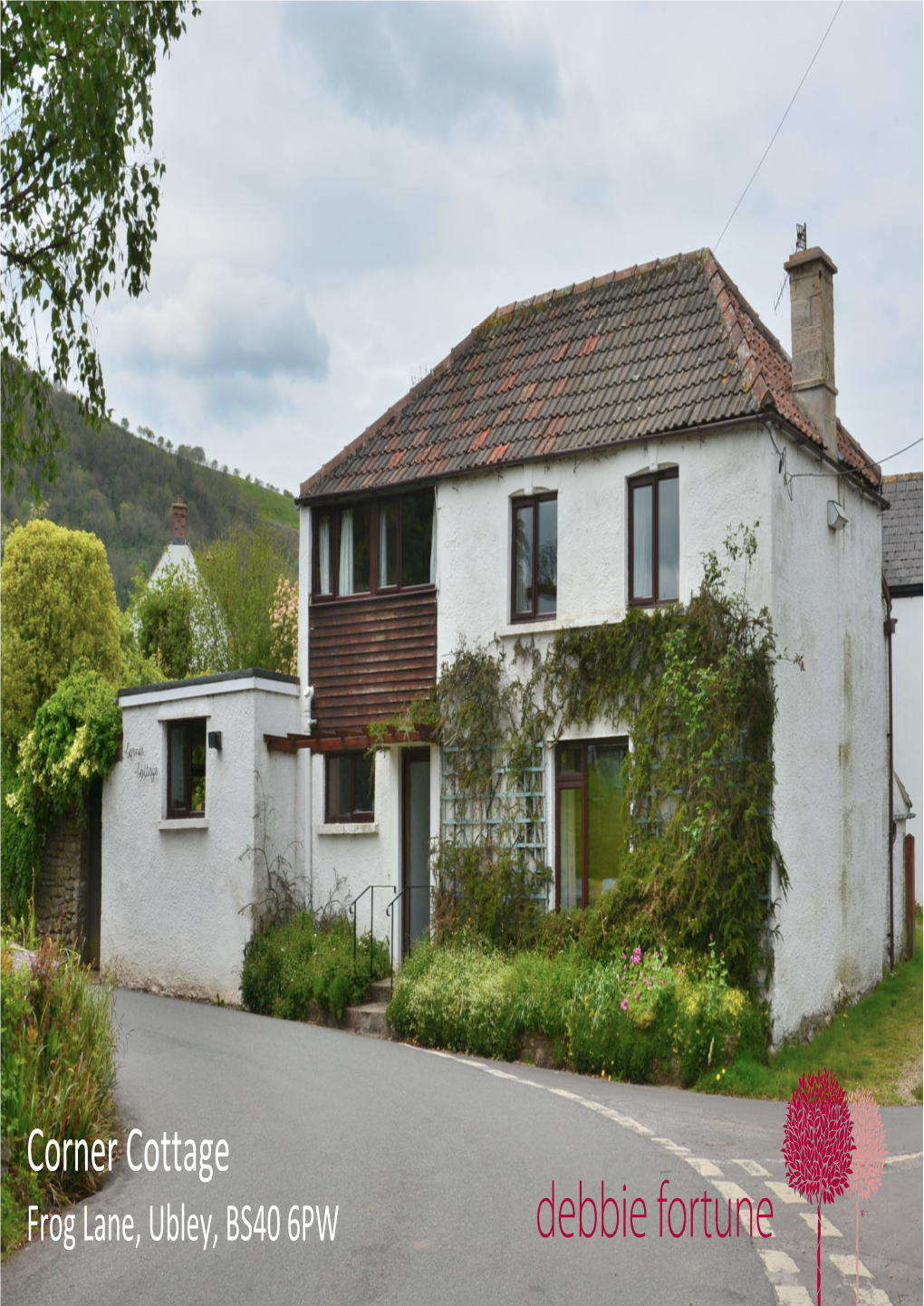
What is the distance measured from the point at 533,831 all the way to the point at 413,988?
235cm

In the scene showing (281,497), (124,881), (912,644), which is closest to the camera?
(124,881)

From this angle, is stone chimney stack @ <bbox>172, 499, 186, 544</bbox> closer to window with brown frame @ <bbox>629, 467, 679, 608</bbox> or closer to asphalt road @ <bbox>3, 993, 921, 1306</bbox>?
window with brown frame @ <bbox>629, 467, 679, 608</bbox>

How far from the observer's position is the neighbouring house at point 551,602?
14.8m

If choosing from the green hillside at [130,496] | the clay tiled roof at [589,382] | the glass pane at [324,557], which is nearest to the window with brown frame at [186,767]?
the glass pane at [324,557]

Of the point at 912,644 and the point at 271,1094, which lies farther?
the point at 912,644

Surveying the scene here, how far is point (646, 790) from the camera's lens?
47.1 feet

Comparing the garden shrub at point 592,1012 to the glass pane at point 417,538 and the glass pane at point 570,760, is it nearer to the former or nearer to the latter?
the glass pane at point 570,760

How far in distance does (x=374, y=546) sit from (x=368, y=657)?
1498 mm

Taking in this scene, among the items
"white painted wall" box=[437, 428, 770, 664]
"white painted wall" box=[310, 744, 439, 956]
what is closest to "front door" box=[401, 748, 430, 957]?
"white painted wall" box=[310, 744, 439, 956]

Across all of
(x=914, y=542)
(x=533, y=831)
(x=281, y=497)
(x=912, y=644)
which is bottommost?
(x=533, y=831)

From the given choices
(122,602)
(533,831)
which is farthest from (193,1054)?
(122,602)

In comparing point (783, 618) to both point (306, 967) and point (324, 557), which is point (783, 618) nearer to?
point (324, 557)

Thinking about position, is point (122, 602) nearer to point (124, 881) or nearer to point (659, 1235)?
point (124, 881)

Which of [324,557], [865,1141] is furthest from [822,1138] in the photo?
[324,557]
